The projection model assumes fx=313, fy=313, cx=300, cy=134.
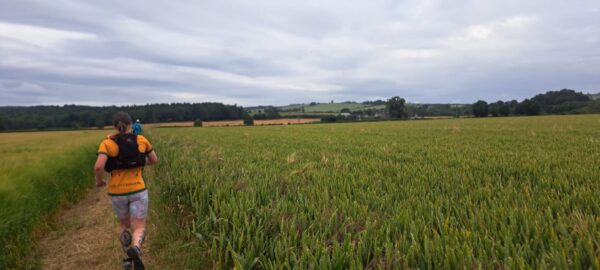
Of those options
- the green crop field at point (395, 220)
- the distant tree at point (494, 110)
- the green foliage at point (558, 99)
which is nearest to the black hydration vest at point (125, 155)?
the green crop field at point (395, 220)

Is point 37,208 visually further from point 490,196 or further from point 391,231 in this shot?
point 490,196

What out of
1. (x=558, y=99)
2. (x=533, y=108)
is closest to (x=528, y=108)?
(x=533, y=108)

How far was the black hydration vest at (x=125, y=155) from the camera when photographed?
165 inches

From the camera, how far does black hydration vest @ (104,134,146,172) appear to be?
13.7 ft

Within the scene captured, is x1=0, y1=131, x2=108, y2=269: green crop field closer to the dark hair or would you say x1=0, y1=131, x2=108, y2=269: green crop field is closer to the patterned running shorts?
the patterned running shorts

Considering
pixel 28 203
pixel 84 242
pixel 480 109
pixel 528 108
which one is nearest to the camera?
pixel 84 242

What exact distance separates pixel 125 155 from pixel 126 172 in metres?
0.26

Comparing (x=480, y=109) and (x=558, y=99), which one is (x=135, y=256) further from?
Answer: (x=558, y=99)

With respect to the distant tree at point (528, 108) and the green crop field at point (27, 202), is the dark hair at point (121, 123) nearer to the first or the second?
the green crop field at point (27, 202)

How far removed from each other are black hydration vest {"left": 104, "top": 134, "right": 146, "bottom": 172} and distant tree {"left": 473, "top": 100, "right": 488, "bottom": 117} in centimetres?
9090

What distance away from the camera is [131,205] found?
4.43m

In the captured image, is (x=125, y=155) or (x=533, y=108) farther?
(x=533, y=108)

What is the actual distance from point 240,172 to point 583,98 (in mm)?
124081

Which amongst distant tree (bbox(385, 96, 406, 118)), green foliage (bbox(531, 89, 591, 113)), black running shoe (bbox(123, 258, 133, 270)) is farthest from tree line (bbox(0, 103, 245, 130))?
green foliage (bbox(531, 89, 591, 113))
